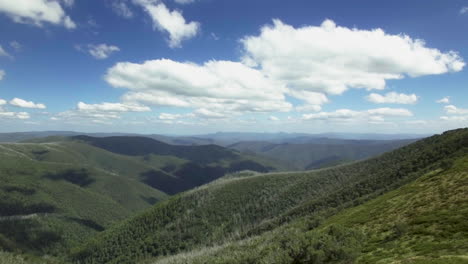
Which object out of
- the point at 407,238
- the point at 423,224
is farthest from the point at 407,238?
the point at 423,224

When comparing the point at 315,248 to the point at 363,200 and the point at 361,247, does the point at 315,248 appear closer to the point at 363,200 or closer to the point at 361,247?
the point at 361,247

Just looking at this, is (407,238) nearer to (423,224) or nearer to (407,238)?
(407,238)

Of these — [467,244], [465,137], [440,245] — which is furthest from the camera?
[465,137]

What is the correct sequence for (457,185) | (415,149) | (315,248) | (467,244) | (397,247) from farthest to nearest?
(415,149)
(457,185)
(315,248)
(397,247)
(467,244)

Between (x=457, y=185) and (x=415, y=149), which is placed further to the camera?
(x=415, y=149)

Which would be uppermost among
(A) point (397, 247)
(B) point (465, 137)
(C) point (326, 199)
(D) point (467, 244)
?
(B) point (465, 137)

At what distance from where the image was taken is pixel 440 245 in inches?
1721

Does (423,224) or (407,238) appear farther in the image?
(423,224)

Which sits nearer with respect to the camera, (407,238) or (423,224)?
(407,238)

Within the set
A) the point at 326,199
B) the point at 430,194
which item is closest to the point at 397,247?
the point at 430,194

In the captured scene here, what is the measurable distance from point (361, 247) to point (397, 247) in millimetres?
7511

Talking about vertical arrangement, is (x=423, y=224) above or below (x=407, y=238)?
above

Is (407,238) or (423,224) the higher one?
(423,224)

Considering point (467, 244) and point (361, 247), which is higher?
point (467, 244)
